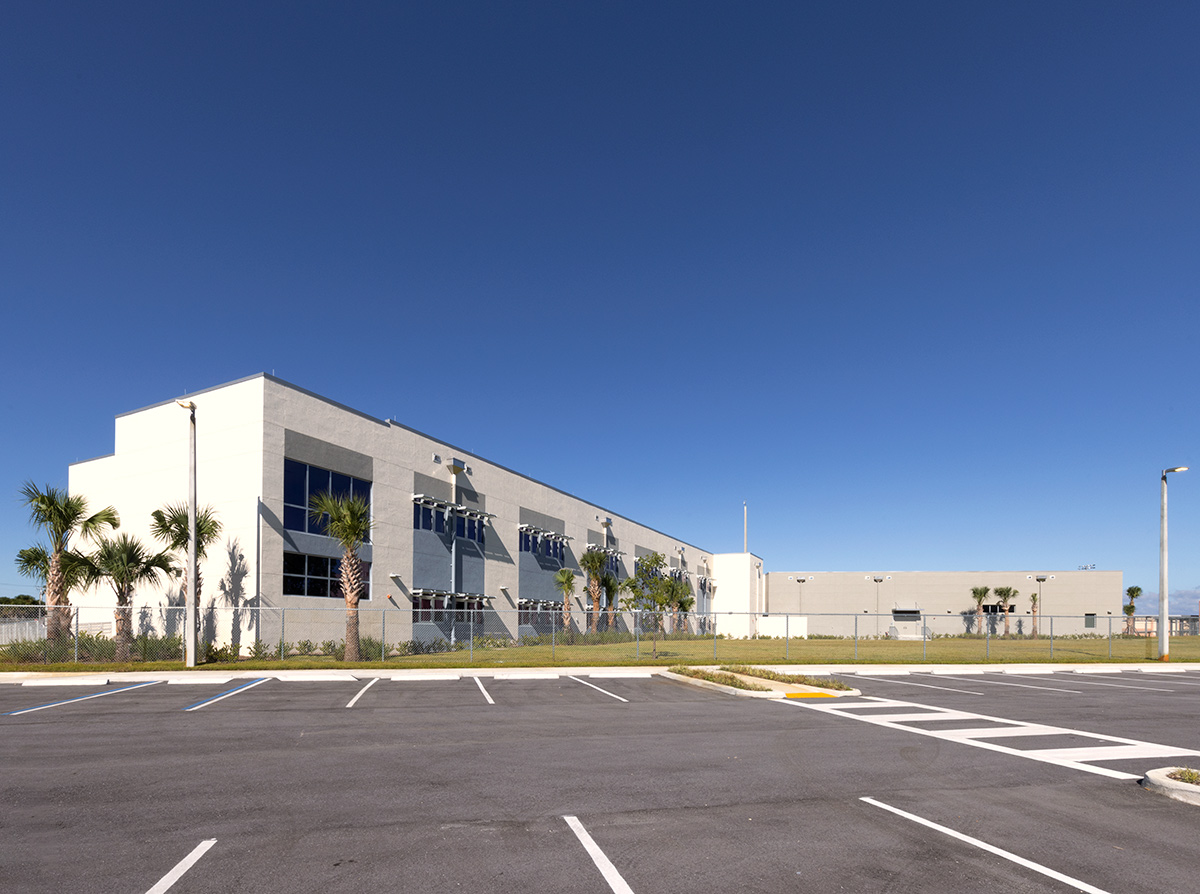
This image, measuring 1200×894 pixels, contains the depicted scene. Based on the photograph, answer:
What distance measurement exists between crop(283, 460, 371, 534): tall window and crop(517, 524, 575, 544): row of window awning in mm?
16380

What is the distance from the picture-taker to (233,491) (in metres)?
30.6

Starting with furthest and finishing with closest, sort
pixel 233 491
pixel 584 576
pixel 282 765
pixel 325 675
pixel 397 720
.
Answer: pixel 584 576, pixel 233 491, pixel 325 675, pixel 397 720, pixel 282 765

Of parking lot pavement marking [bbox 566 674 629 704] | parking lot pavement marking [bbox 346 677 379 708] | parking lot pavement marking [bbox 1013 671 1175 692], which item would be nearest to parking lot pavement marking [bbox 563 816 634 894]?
parking lot pavement marking [bbox 346 677 379 708]

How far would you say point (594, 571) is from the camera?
187ft

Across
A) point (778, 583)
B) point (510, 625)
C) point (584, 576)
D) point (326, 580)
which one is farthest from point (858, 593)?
point (326, 580)

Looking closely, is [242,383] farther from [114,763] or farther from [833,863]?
[833,863]

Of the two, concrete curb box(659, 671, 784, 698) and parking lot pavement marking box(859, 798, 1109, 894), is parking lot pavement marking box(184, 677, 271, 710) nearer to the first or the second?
concrete curb box(659, 671, 784, 698)

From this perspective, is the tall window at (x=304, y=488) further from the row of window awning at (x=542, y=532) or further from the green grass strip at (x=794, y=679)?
the green grass strip at (x=794, y=679)

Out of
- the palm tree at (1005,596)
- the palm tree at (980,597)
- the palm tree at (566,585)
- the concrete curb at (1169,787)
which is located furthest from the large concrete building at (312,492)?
the palm tree at (1005,596)

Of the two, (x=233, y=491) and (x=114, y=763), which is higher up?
(x=233, y=491)

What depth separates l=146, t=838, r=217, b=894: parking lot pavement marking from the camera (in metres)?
6.01

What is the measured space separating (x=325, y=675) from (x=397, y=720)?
1005 centimetres

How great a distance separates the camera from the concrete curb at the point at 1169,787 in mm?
8922

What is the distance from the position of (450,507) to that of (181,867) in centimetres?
3520
